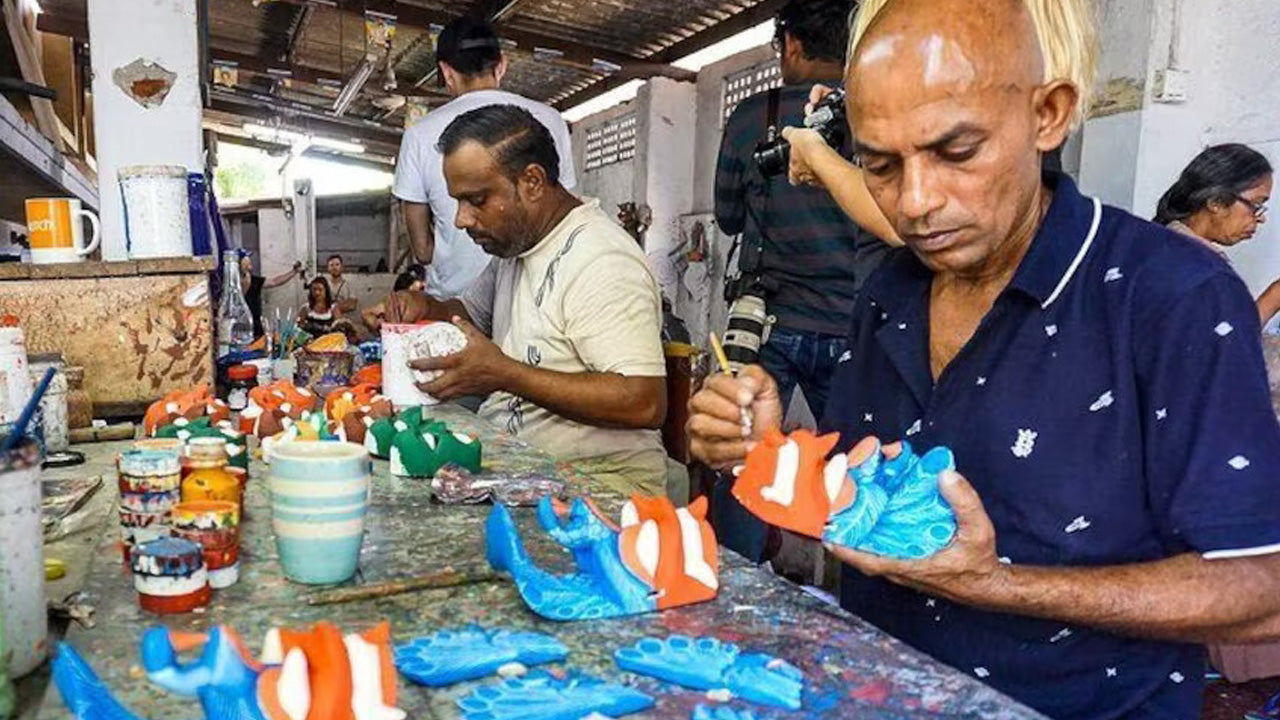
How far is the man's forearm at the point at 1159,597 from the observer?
939mm

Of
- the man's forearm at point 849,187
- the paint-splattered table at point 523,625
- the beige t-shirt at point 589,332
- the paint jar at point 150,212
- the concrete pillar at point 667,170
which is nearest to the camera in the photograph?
the paint-splattered table at point 523,625

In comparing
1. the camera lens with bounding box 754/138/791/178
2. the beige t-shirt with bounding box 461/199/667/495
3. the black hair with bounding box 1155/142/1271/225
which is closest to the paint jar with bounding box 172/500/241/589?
the beige t-shirt with bounding box 461/199/667/495

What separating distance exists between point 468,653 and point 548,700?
12cm

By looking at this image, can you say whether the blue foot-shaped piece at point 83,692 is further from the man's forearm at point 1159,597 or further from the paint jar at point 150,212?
the paint jar at point 150,212

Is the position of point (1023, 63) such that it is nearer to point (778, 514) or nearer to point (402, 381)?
point (778, 514)

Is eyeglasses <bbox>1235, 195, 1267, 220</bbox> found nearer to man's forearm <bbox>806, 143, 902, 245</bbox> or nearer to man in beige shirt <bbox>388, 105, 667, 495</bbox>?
man's forearm <bbox>806, 143, 902, 245</bbox>

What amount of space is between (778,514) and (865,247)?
1.43 metres

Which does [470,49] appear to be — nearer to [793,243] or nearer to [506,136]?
[506,136]

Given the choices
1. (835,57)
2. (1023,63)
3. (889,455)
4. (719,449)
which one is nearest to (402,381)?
(719,449)

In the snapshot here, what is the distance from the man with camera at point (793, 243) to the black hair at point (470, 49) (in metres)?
1.00

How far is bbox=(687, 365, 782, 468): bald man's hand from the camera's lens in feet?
4.18

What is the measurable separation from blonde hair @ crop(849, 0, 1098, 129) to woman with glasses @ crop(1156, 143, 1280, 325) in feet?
7.67

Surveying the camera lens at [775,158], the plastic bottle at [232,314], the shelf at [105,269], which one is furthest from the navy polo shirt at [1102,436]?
the plastic bottle at [232,314]

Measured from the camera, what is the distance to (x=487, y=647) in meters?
0.91
